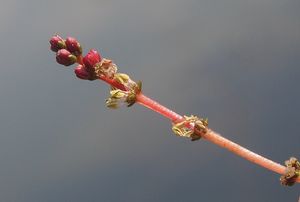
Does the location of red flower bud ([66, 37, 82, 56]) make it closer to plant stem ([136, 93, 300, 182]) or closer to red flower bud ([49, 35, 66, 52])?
red flower bud ([49, 35, 66, 52])

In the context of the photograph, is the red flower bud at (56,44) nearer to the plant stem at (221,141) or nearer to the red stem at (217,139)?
the red stem at (217,139)

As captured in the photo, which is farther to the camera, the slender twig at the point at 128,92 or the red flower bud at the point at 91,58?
the red flower bud at the point at 91,58

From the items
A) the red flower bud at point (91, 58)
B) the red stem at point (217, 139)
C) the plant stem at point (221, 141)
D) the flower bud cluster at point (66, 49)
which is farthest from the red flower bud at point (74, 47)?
the plant stem at point (221, 141)

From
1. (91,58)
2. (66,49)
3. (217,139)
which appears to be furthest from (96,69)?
(217,139)

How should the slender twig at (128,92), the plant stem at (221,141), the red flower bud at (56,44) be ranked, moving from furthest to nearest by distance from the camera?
the red flower bud at (56,44) < the slender twig at (128,92) < the plant stem at (221,141)

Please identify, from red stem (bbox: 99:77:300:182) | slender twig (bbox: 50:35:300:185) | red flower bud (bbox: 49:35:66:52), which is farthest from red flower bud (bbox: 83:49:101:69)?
red flower bud (bbox: 49:35:66:52)

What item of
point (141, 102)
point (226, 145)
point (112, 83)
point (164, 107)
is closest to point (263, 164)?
point (226, 145)

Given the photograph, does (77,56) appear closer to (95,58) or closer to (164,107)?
(95,58)
